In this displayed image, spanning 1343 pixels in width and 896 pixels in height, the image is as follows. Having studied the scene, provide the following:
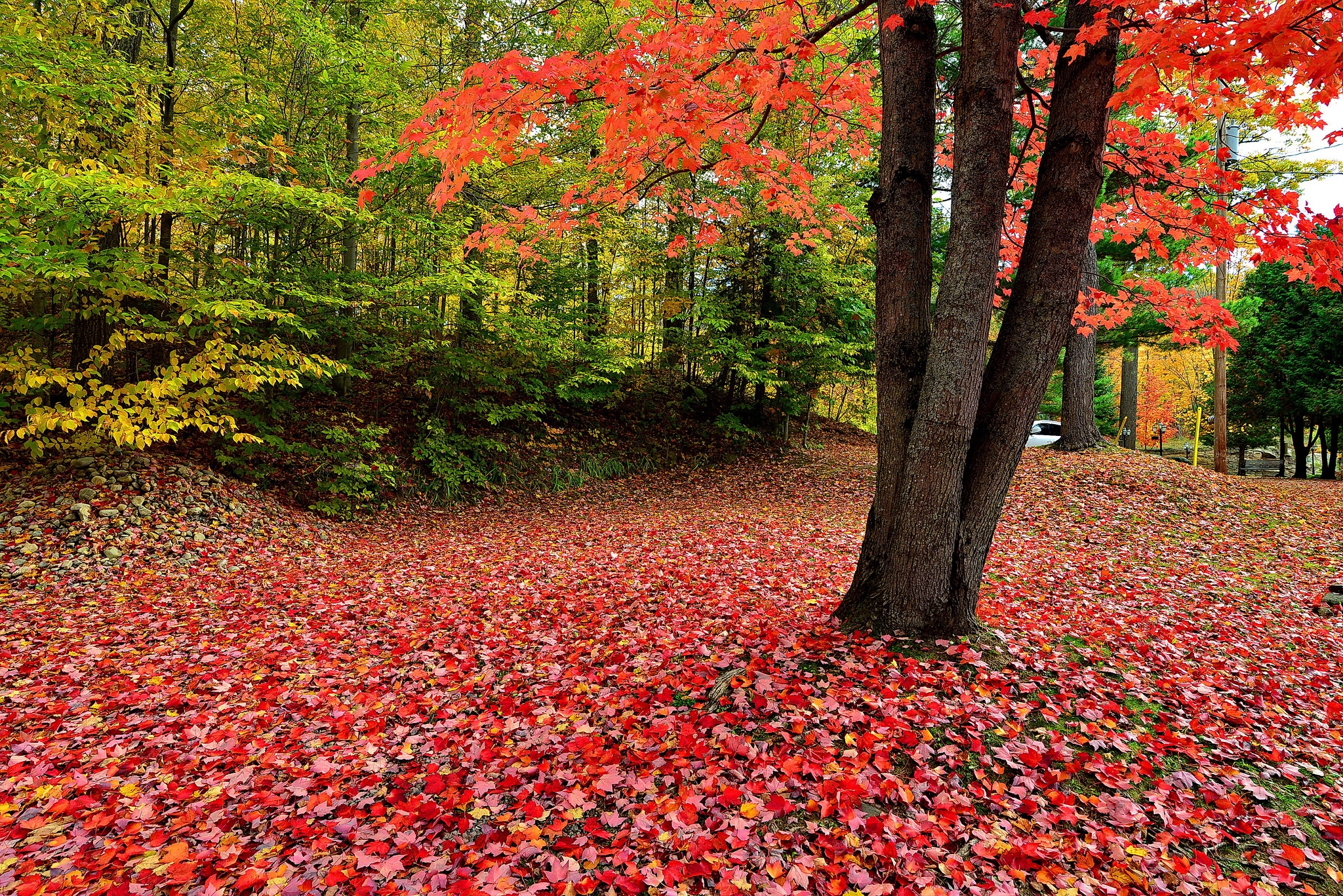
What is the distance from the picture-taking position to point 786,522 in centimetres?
898

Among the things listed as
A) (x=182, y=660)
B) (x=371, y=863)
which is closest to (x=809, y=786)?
(x=371, y=863)

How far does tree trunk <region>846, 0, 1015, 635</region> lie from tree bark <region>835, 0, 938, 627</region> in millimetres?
143

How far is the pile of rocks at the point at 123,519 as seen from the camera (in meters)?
5.91

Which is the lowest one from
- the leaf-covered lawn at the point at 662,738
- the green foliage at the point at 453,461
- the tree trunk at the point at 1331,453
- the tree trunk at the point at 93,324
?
the leaf-covered lawn at the point at 662,738

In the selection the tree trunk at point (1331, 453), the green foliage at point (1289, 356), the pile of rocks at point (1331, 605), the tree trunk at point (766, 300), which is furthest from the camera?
the tree trunk at point (1331, 453)

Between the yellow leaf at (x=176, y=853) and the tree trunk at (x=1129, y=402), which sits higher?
the tree trunk at (x=1129, y=402)

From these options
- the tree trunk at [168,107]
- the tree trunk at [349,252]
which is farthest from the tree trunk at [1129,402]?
the tree trunk at [168,107]

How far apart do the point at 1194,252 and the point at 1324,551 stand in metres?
5.45

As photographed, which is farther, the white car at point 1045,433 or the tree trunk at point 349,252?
the white car at point 1045,433

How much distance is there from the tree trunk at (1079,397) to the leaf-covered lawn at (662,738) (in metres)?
5.72

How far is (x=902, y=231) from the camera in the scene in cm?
364

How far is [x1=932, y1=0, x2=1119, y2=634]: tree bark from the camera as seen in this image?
311cm

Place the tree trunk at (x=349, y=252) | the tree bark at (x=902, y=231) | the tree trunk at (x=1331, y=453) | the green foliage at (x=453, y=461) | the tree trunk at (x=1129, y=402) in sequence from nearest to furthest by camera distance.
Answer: the tree bark at (x=902, y=231)
the tree trunk at (x=349, y=252)
the green foliage at (x=453, y=461)
the tree trunk at (x=1331, y=453)
the tree trunk at (x=1129, y=402)

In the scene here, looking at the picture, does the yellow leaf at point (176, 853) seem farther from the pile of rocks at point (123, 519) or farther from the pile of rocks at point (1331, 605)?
the pile of rocks at point (1331, 605)
